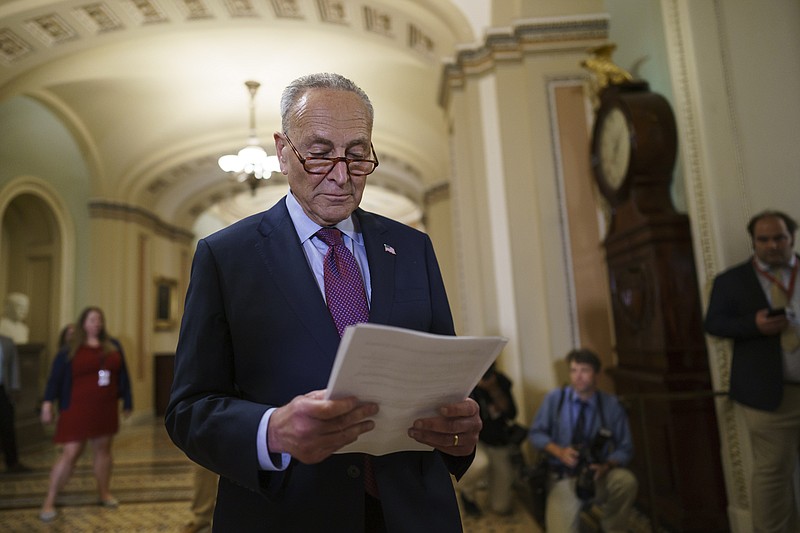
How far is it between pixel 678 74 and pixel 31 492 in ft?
21.5

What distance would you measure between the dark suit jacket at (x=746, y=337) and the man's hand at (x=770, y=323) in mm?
56

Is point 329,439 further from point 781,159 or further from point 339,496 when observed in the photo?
point 781,159

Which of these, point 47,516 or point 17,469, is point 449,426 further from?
point 17,469

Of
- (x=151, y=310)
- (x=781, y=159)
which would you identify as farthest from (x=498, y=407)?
(x=151, y=310)

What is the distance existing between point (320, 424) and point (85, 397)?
185 inches

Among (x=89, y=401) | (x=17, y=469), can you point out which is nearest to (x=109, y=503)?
(x=89, y=401)

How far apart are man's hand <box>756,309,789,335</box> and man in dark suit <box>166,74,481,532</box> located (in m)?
2.25

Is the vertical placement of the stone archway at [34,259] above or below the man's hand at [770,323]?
above

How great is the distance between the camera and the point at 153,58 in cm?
822

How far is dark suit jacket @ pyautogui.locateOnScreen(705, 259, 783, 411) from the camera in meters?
2.98

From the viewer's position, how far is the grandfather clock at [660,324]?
12.4 feet

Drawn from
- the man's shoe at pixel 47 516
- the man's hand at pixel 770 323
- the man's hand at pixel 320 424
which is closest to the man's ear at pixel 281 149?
the man's hand at pixel 320 424

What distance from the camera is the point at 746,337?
3.04m

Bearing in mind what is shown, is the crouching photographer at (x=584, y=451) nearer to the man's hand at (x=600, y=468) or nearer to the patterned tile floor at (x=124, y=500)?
the man's hand at (x=600, y=468)
